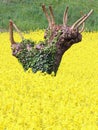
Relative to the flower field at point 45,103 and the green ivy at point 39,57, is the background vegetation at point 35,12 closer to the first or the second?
the green ivy at point 39,57

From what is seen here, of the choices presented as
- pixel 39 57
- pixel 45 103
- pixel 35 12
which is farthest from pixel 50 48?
pixel 35 12

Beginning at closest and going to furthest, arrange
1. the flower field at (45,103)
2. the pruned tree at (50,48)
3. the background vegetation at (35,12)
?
the flower field at (45,103) < the pruned tree at (50,48) < the background vegetation at (35,12)

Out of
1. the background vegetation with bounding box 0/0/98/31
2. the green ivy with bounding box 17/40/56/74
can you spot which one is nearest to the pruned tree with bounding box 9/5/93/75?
the green ivy with bounding box 17/40/56/74

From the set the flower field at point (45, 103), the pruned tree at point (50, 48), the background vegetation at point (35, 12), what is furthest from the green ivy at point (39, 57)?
the background vegetation at point (35, 12)

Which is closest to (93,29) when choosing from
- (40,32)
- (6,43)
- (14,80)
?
(40,32)

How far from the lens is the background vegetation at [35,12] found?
31203mm

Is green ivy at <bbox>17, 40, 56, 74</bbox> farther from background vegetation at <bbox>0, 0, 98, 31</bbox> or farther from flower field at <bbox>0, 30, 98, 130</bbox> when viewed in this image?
background vegetation at <bbox>0, 0, 98, 31</bbox>

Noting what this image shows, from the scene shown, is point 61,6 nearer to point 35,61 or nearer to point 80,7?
point 80,7

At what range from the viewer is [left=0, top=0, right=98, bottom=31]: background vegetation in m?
31.2

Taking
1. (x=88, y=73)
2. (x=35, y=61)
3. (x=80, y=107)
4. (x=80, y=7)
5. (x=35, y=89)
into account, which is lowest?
(x=80, y=7)

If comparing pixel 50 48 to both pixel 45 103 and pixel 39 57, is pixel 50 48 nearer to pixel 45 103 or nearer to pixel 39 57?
pixel 39 57

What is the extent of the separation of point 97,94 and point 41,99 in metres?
1.00

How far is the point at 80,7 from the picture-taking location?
34500mm

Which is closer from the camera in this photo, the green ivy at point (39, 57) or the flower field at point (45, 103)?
the flower field at point (45, 103)
